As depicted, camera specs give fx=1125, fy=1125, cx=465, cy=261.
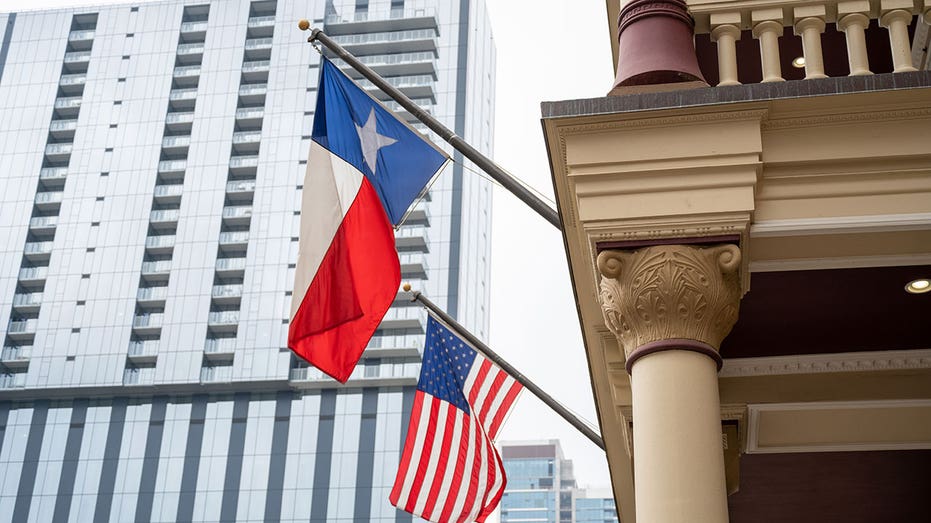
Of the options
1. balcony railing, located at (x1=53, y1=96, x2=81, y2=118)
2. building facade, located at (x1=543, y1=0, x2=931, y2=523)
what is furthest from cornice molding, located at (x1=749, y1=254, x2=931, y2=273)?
balcony railing, located at (x1=53, y1=96, x2=81, y2=118)

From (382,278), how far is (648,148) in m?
3.38

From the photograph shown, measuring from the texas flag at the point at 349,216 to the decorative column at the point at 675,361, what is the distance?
125 inches

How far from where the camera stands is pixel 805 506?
40.0ft

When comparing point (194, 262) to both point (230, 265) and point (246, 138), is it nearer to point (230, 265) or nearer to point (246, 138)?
point (230, 265)

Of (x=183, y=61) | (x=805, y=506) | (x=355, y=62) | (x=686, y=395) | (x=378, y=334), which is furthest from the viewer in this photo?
(x=183, y=61)

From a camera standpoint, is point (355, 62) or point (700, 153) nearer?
point (700, 153)

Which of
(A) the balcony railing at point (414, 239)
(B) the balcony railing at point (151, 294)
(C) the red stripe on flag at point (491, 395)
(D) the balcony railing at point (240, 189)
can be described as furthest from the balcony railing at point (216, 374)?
(C) the red stripe on flag at point (491, 395)

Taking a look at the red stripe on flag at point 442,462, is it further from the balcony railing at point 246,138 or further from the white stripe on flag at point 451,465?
the balcony railing at point 246,138

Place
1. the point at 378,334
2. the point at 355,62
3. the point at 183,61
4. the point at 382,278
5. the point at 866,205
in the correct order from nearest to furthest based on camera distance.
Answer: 1. the point at 866,205
2. the point at 382,278
3. the point at 355,62
4. the point at 378,334
5. the point at 183,61

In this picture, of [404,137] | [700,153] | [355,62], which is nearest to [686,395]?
[700,153]

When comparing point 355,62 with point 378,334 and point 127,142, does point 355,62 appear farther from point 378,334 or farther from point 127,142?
point 127,142

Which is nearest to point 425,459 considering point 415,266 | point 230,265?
point 415,266

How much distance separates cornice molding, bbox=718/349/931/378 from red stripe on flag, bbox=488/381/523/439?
4452mm

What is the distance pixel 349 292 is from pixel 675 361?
3.78 meters
